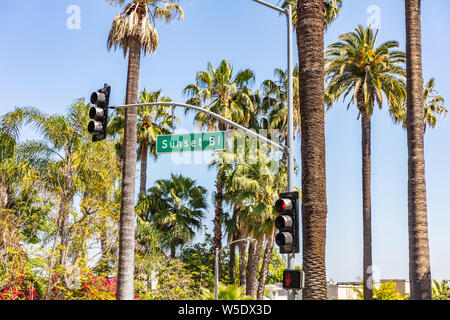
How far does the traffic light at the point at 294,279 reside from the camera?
11.4 metres

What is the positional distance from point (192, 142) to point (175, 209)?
24.4 meters

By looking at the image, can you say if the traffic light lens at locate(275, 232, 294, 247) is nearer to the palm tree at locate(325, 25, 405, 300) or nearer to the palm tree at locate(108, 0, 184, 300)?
the palm tree at locate(108, 0, 184, 300)

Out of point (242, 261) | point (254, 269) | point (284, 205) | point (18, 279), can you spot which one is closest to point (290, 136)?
point (284, 205)

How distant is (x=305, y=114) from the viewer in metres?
14.0

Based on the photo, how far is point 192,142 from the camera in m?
14.7

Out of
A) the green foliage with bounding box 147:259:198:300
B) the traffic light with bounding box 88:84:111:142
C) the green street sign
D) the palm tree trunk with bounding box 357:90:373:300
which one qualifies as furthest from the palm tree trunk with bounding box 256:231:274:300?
the traffic light with bounding box 88:84:111:142

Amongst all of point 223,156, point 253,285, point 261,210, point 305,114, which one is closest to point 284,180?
point 261,210

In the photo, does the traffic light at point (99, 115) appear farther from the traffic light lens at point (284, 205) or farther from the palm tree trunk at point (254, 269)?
the palm tree trunk at point (254, 269)

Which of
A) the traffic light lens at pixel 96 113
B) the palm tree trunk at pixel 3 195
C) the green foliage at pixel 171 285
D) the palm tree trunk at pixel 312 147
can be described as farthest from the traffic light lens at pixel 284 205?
the green foliage at pixel 171 285

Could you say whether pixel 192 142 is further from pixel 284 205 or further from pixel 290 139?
pixel 284 205

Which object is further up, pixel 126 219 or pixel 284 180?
pixel 284 180

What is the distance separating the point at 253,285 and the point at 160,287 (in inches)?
312

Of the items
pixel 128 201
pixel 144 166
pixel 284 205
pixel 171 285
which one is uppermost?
pixel 144 166
